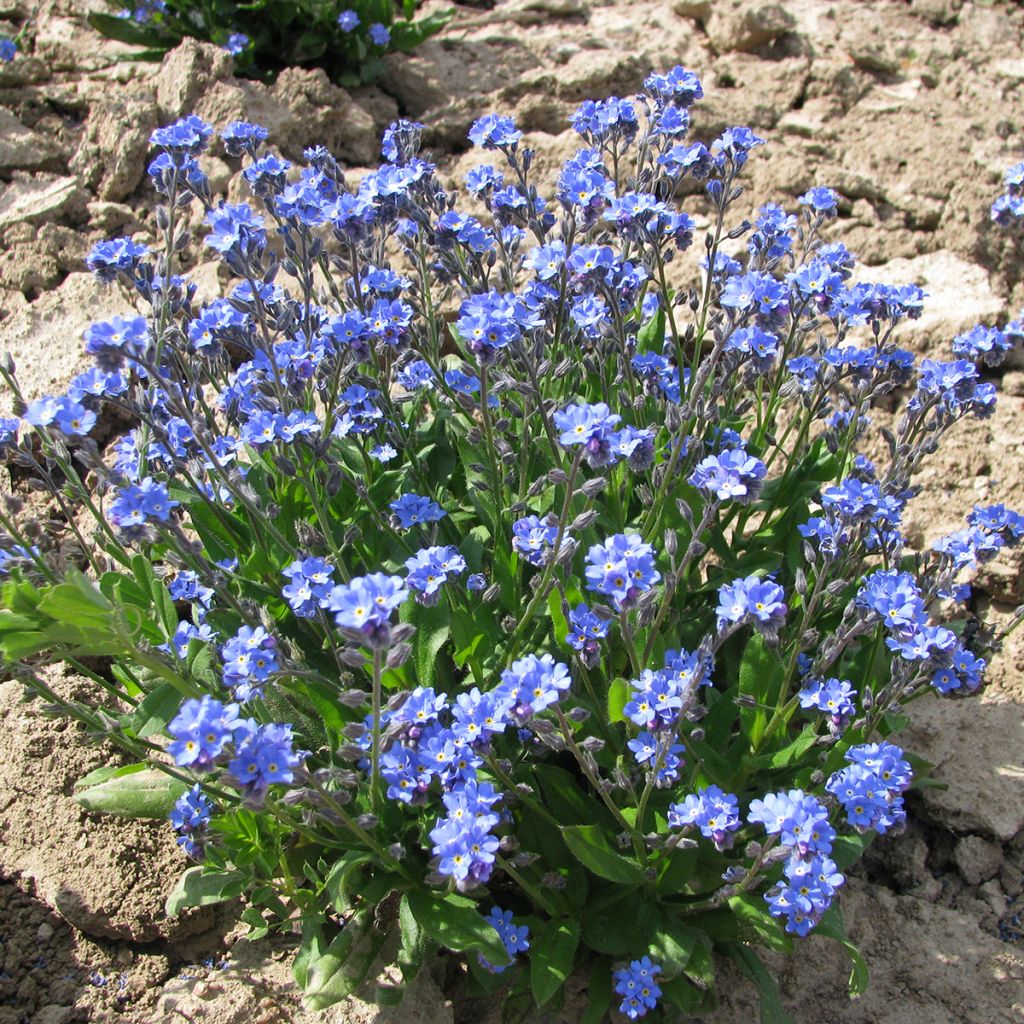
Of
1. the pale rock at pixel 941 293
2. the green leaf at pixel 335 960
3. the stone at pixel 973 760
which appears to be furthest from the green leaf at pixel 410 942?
the pale rock at pixel 941 293

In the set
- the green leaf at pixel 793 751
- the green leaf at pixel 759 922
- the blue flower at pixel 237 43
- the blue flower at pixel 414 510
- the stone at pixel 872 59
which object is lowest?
the green leaf at pixel 759 922

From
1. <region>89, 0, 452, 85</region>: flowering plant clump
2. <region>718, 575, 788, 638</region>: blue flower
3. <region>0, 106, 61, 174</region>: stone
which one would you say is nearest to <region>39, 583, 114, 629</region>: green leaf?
<region>718, 575, 788, 638</region>: blue flower

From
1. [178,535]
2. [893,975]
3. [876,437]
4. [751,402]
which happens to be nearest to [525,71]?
[876,437]

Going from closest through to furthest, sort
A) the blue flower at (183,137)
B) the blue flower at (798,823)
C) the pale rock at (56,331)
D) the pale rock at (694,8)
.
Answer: the blue flower at (798,823) < the blue flower at (183,137) < the pale rock at (56,331) < the pale rock at (694,8)

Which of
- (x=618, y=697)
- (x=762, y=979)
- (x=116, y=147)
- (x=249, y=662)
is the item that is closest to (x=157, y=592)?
(x=249, y=662)

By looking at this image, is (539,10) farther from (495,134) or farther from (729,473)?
(729,473)

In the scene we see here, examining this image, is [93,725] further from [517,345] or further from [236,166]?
[236,166]

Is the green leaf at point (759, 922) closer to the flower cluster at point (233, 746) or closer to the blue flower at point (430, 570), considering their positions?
the blue flower at point (430, 570)
